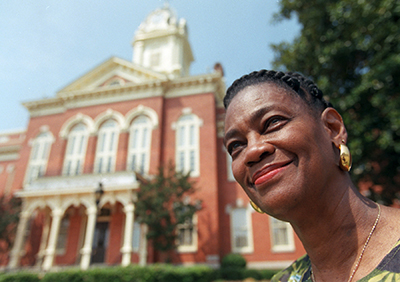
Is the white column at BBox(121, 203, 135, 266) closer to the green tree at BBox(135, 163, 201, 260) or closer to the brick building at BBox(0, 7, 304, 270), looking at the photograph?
the brick building at BBox(0, 7, 304, 270)

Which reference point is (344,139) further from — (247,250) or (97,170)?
(97,170)

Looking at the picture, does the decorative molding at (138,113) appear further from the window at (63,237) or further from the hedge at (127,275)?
the hedge at (127,275)

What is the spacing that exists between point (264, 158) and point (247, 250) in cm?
1655

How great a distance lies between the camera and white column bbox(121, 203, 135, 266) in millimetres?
14016

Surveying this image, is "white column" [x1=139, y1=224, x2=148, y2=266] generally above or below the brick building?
below

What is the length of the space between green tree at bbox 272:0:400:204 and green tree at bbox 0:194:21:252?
18.0 meters

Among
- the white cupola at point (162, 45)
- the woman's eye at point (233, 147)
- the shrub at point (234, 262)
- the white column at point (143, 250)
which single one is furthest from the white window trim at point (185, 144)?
the woman's eye at point (233, 147)

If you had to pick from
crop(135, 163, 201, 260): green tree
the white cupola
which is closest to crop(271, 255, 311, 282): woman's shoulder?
crop(135, 163, 201, 260): green tree

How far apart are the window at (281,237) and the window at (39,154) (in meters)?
16.5

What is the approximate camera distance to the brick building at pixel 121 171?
15836 mm

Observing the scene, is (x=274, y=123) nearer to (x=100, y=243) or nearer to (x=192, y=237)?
(x=192, y=237)

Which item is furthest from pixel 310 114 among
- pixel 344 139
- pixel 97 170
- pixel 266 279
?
pixel 97 170

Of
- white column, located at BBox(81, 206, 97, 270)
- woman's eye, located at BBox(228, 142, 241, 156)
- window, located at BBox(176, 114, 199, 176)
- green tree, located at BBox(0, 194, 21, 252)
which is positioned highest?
window, located at BBox(176, 114, 199, 176)

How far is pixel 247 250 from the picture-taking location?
16188 mm
